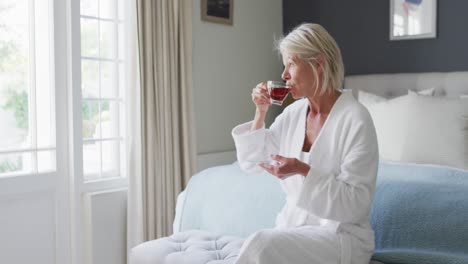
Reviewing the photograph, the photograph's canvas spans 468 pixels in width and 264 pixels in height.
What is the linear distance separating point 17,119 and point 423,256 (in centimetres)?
214

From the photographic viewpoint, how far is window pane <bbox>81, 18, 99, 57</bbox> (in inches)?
132

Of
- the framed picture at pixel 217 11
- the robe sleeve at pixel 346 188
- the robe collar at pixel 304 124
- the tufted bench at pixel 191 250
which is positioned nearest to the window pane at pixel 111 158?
the tufted bench at pixel 191 250

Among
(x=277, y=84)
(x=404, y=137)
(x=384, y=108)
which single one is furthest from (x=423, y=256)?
(x=384, y=108)

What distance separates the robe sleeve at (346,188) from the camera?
1.85m

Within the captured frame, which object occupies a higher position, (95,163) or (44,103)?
(44,103)

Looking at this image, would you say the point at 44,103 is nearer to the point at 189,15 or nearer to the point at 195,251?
the point at 189,15

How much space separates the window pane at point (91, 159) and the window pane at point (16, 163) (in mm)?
330

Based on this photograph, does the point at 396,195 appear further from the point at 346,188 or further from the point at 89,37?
the point at 89,37

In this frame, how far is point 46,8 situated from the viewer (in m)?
A: 3.19

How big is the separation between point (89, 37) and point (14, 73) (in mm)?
481

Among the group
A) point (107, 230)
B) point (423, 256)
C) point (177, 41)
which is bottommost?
point (107, 230)

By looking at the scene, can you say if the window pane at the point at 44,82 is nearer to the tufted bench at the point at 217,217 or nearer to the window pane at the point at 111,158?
the window pane at the point at 111,158

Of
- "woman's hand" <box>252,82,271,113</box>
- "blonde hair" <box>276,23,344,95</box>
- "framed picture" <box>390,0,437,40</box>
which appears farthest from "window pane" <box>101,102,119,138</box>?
"framed picture" <box>390,0,437,40</box>

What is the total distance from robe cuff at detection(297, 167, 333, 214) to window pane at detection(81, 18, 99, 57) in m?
1.92
